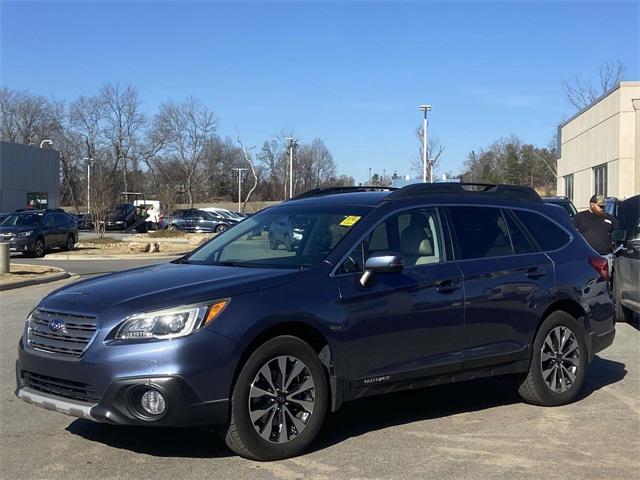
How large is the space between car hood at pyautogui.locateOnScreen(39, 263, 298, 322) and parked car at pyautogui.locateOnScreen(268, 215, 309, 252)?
603mm

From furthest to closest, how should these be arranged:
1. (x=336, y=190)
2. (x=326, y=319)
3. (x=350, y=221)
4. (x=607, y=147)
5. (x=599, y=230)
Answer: (x=607, y=147)
(x=599, y=230)
(x=336, y=190)
(x=350, y=221)
(x=326, y=319)

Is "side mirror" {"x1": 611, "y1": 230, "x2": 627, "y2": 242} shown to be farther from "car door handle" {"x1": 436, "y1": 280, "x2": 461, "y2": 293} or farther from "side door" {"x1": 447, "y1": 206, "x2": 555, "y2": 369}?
"car door handle" {"x1": 436, "y1": 280, "x2": 461, "y2": 293}

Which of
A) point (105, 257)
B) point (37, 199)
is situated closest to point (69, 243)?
point (105, 257)

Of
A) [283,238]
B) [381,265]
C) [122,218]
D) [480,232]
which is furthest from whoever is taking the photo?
[122,218]

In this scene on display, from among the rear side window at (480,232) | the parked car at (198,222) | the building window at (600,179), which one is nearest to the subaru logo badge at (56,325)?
the rear side window at (480,232)

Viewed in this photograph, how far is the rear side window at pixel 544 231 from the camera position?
6586mm

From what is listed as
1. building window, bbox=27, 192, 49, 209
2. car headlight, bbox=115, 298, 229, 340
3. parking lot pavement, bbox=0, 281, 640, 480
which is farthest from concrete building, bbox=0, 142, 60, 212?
car headlight, bbox=115, 298, 229, 340

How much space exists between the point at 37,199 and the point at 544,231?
53.4 m

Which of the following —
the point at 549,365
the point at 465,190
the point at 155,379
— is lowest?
the point at 549,365

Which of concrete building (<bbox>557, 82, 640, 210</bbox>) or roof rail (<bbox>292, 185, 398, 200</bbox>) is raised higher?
concrete building (<bbox>557, 82, 640, 210</bbox>)

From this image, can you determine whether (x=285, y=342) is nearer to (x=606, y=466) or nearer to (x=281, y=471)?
(x=281, y=471)

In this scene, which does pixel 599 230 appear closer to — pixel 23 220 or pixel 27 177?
pixel 23 220

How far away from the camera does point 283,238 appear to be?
5918 millimetres

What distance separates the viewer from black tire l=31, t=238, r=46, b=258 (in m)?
24.9
